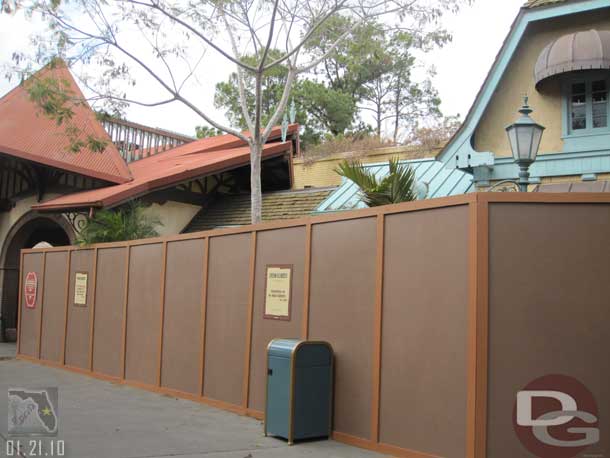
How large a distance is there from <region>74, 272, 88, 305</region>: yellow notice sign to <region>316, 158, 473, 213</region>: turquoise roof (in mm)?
5085

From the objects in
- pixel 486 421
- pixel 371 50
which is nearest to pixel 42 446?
pixel 486 421

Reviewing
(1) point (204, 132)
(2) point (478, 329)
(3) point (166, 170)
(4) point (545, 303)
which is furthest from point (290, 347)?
(1) point (204, 132)

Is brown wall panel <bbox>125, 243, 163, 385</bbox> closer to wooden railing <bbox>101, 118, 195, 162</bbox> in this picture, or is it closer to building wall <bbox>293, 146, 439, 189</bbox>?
wooden railing <bbox>101, 118, 195, 162</bbox>

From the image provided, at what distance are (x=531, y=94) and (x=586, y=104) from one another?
910mm

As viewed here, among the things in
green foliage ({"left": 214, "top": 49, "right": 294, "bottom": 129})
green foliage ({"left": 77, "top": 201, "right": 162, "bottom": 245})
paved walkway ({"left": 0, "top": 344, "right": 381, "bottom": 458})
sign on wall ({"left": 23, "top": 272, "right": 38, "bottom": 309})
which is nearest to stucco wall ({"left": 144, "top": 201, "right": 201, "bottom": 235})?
green foliage ({"left": 77, "top": 201, "right": 162, "bottom": 245})

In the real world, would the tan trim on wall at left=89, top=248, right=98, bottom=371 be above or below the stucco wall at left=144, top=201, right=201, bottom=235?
below

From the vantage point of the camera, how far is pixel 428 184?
14.0 meters

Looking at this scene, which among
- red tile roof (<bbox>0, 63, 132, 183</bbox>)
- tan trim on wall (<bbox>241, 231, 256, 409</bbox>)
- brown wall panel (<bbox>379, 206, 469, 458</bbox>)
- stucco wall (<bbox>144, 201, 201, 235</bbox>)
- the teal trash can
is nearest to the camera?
brown wall panel (<bbox>379, 206, 469, 458</bbox>)

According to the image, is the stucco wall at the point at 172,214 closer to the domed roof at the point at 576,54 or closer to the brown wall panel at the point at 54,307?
the brown wall panel at the point at 54,307

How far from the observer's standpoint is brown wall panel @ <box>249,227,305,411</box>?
871 cm

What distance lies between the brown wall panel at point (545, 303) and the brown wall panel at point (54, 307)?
1106cm

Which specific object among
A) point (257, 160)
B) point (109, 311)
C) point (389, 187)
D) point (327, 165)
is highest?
point (327, 165)

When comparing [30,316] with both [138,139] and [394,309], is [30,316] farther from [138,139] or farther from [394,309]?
[394,309]

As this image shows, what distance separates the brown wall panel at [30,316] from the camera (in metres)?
16.0
